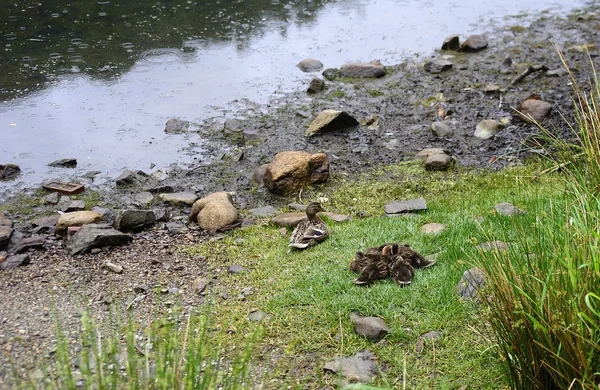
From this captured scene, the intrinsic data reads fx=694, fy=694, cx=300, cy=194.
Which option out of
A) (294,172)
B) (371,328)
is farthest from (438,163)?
(371,328)

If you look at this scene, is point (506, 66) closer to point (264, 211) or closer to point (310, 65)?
point (310, 65)

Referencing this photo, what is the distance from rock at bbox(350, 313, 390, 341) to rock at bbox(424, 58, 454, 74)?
19.1ft

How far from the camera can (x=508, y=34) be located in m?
10.5

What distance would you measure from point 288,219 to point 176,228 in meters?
1.02

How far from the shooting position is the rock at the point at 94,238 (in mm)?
5496

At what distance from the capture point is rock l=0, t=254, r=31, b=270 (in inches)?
208

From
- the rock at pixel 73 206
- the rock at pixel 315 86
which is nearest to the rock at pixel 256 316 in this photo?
the rock at pixel 73 206

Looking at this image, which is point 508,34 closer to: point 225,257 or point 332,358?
point 225,257

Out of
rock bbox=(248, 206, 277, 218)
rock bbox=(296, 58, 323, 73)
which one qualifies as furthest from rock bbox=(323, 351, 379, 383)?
rock bbox=(296, 58, 323, 73)

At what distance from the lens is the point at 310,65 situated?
380 inches

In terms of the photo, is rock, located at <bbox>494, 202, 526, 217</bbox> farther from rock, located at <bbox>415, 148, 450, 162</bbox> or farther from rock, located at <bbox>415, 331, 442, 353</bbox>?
rock, located at <bbox>415, 148, 450, 162</bbox>

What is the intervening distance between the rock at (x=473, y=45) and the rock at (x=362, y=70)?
4.58ft

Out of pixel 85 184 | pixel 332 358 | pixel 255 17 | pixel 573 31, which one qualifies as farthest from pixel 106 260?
pixel 573 31

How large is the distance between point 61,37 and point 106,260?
652 cm
